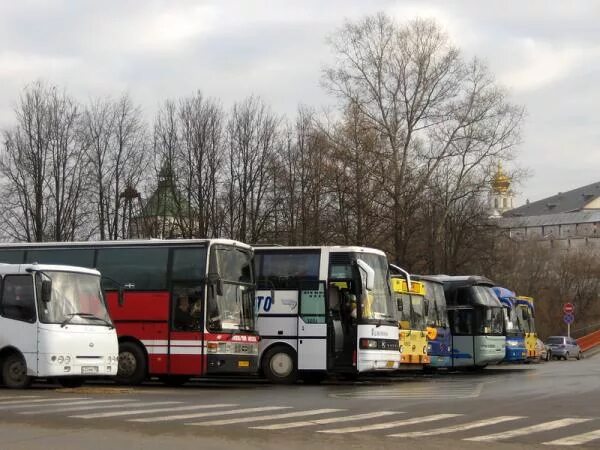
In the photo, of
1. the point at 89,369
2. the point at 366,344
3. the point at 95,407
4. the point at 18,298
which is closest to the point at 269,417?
the point at 95,407

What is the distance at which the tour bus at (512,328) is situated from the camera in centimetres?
3738

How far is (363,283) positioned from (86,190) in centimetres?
2737

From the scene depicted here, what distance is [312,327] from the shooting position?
24625 mm

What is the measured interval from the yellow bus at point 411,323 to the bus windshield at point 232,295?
21.4 ft

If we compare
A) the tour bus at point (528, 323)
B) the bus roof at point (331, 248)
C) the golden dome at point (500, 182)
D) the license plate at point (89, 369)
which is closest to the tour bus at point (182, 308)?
the bus roof at point (331, 248)

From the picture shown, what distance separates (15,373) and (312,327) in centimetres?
799

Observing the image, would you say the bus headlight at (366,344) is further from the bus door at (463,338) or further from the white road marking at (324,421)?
the bus door at (463,338)

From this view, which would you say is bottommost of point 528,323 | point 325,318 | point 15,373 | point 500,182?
point 15,373

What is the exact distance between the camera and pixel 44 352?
19.7 meters

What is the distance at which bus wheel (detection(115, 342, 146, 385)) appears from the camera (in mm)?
22875

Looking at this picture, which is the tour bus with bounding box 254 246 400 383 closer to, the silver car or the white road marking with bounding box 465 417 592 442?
the white road marking with bounding box 465 417 592 442

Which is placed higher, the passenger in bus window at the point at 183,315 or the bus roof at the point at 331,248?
the bus roof at the point at 331,248

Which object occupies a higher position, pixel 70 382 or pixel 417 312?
pixel 417 312

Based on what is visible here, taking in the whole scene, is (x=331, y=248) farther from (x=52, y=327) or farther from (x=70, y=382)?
(x=52, y=327)
